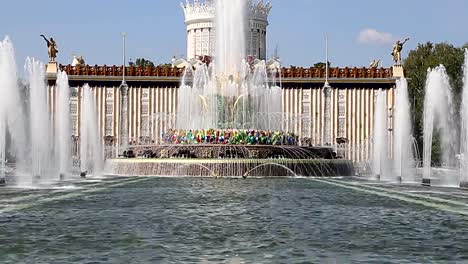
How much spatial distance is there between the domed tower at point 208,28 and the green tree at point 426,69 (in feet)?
45.8

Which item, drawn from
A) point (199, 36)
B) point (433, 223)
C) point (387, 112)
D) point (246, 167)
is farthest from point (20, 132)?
point (199, 36)

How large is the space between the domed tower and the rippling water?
5066cm

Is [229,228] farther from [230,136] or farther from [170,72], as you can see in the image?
[170,72]

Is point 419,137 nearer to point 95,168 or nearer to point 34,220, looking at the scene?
point 95,168

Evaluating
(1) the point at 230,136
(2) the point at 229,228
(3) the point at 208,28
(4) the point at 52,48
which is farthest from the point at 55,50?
(2) the point at 229,228

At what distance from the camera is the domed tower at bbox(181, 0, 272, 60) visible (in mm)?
70312

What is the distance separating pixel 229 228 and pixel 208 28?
193ft

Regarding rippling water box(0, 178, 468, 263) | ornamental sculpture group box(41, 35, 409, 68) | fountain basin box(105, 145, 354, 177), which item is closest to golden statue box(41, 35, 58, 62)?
ornamental sculpture group box(41, 35, 409, 68)

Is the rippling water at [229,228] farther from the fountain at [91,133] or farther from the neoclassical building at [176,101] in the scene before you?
the neoclassical building at [176,101]

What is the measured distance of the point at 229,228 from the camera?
12812 millimetres

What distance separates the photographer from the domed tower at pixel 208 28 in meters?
Result: 70.3

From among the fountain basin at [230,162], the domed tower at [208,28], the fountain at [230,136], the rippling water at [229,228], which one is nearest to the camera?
the rippling water at [229,228]

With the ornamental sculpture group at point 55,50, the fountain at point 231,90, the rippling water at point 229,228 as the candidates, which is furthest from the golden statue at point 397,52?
the rippling water at point 229,228

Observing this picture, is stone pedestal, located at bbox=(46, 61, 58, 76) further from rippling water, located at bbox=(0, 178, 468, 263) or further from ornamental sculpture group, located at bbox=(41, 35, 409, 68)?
rippling water, located at bbox=(0, 178, 468, 263)
